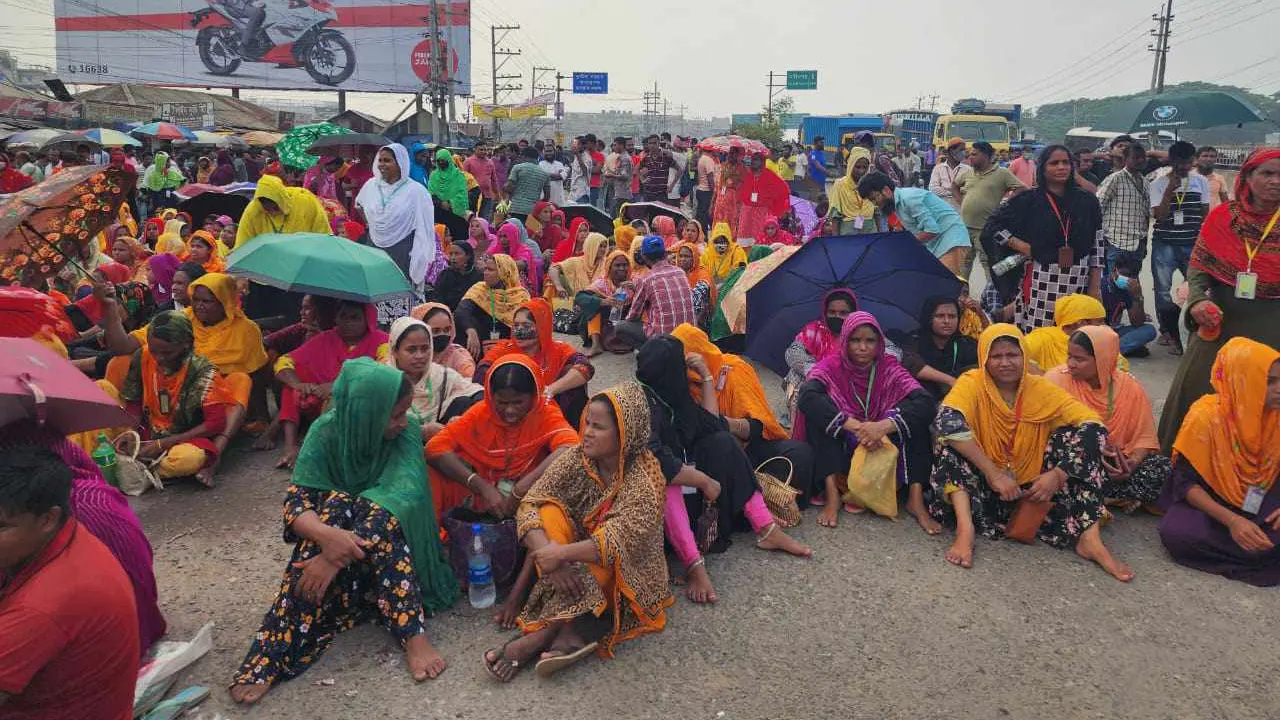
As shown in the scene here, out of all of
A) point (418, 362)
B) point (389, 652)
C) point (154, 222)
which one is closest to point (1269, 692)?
point (389, 652)

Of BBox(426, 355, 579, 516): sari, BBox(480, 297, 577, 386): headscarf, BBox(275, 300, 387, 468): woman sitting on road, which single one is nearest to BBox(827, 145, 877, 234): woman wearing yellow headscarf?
BBox(480, 297, 577, 386): headscarf

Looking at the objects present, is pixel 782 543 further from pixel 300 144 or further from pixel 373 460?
pixel 300 144

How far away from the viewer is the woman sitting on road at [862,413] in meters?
4.29

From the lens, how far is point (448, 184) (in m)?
10.3

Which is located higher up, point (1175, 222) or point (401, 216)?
point (1175, 222)

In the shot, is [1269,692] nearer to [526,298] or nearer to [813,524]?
[813,524]

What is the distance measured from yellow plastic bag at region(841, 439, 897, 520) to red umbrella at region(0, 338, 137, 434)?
3193 millimetres

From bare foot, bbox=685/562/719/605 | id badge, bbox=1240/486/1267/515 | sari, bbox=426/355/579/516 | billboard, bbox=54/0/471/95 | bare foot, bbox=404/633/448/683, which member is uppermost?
billboard, bbox=54/0/471/95

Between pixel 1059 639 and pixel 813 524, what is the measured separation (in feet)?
4.20

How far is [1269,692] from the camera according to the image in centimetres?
295

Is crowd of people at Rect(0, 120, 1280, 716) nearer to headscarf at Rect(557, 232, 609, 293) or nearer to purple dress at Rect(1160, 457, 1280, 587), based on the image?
purple dress at Rect(1160, 457, 1280, 587)

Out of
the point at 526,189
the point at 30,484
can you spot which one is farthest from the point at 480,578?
the point at 526,189

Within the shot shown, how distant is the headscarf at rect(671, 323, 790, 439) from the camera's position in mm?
4469

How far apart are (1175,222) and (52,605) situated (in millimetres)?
8390
